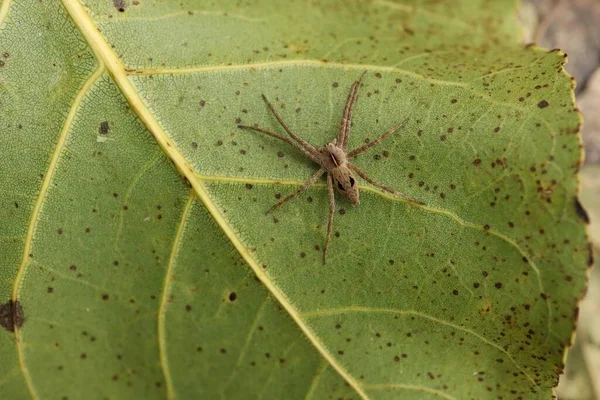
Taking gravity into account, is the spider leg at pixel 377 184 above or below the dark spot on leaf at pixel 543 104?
below

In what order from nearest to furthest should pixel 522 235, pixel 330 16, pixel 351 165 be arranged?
pixel 522 235 → pixel 351 165 → pixel 330 16

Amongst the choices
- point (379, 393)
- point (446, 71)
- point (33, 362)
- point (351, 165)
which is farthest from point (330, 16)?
point (33, 362)

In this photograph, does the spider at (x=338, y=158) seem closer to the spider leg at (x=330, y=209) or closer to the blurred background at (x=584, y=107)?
the spider leg at (x=330, y=209)

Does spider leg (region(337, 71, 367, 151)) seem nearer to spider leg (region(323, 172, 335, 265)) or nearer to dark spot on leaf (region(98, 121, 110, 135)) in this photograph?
spider leg (region(323, 172, 335, 265))

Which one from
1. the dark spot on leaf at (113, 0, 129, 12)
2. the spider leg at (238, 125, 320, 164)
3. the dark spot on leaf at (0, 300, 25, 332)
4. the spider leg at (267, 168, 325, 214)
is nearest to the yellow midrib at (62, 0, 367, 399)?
the dark spot on leaf at (113, 0, 129, 12)

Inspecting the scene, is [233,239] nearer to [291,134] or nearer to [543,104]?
[291,134]

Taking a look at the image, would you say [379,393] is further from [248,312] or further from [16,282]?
[16,282]

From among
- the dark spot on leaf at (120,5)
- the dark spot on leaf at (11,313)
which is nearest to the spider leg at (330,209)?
the dark spot on leaf at (120,5)
